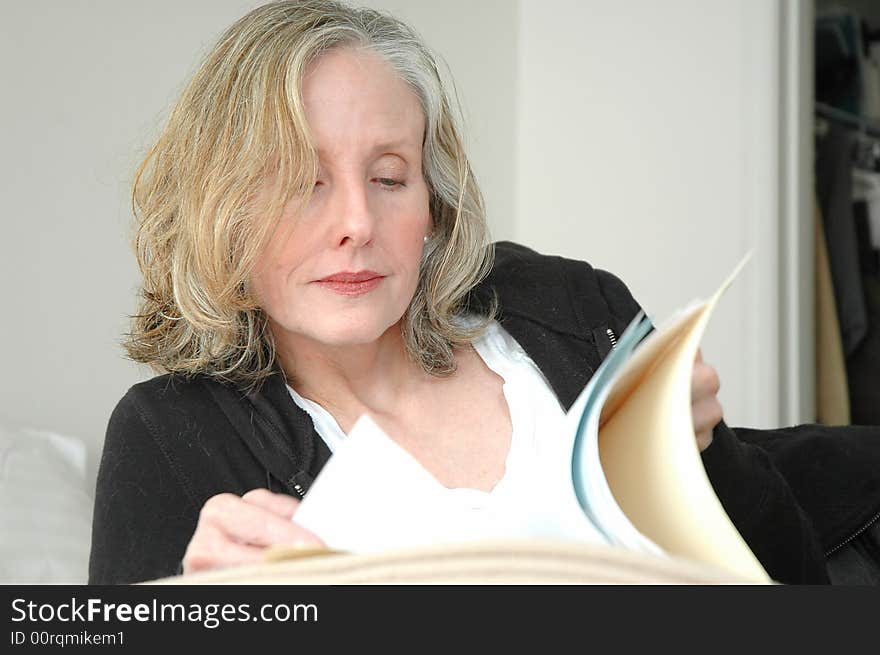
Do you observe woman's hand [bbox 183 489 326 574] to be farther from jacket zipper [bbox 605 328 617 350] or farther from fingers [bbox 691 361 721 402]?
jacket zipper [bbox 605 328 617 350]

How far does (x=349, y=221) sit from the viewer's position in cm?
99

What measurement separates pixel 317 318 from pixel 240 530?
15.9 inches

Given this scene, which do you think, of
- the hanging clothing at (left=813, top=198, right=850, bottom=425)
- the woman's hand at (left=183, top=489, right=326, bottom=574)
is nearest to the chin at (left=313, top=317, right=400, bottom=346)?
the woman's hand at (left=183, top=489, right=326, bottom=574)

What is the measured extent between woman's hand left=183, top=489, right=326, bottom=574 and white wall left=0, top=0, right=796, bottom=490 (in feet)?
3.86

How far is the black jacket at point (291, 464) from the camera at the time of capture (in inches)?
35.5

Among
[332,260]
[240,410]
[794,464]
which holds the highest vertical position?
[332,260]

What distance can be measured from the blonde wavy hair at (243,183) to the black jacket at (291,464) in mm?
60

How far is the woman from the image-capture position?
0.96m

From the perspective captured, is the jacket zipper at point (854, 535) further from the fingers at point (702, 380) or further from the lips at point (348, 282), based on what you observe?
the lips at point (348, 282)
